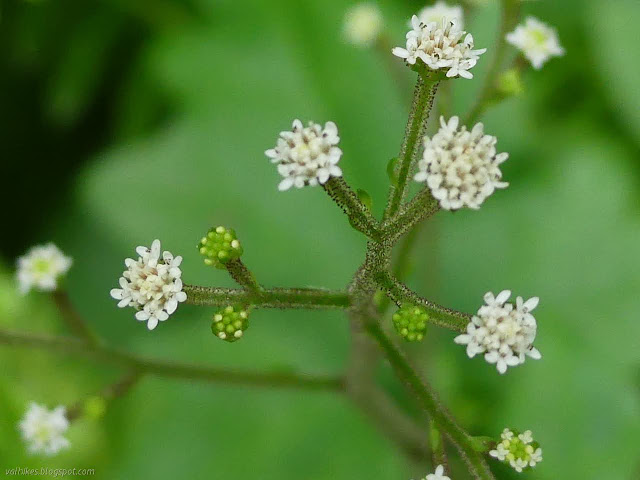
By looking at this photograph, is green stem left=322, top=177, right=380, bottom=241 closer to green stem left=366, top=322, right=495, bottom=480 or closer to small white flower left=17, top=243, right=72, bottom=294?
green stem left=366, top=322, right=495, bottom=480

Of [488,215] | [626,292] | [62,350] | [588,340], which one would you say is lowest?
[62,350]

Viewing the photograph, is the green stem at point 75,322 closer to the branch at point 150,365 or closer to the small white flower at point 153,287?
the branch at point 150,365

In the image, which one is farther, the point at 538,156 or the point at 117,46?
the point at 117,46

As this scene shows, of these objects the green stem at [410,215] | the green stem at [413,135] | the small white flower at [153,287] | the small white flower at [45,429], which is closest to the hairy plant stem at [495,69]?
the green stem at [413,135]

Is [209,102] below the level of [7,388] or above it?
above

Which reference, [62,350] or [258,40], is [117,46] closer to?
[258,40]

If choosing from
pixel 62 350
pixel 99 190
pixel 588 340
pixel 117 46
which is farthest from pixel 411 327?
pixel 117 46
